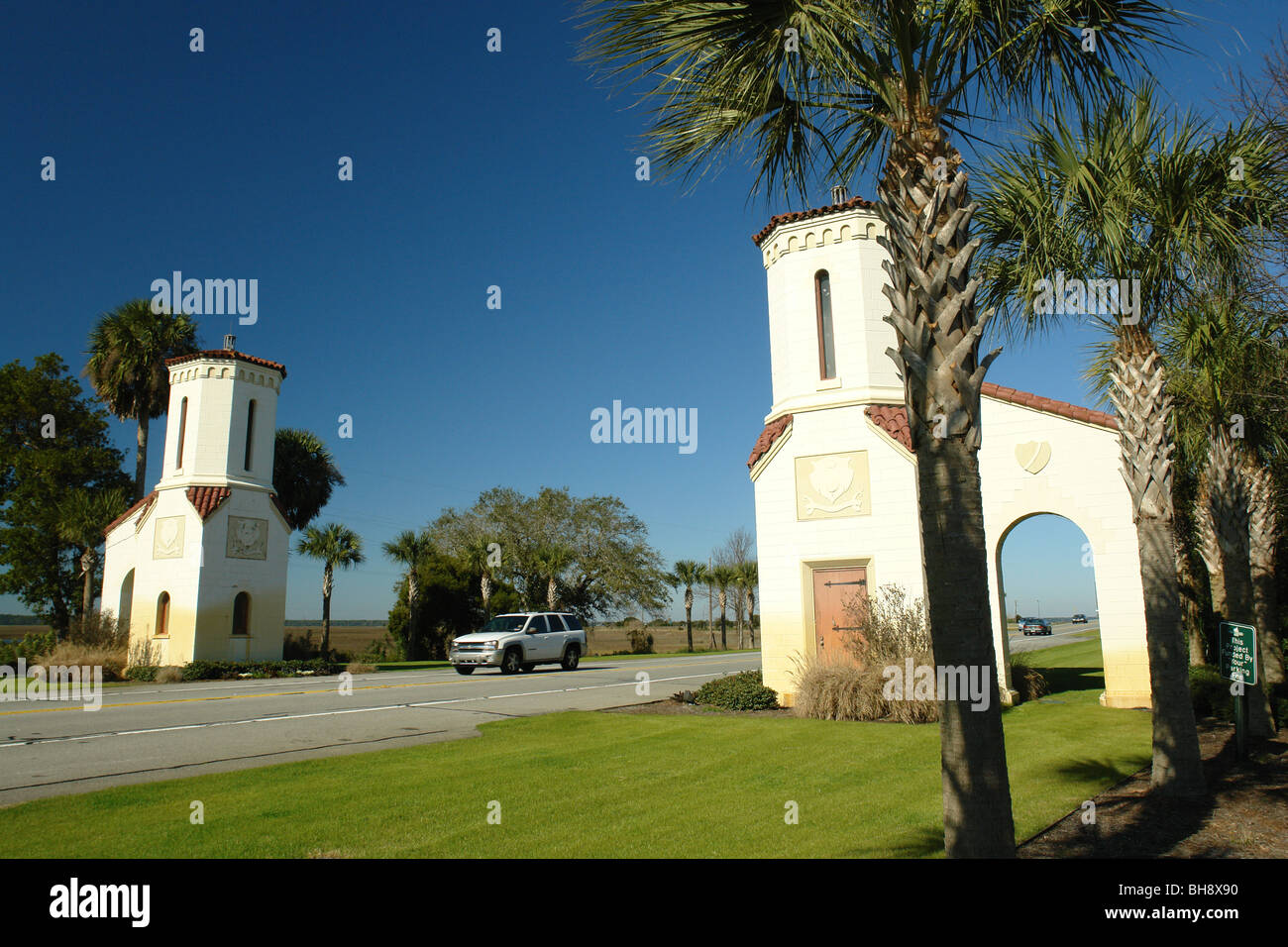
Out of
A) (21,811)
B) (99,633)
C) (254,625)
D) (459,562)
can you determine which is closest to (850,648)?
(21,811)

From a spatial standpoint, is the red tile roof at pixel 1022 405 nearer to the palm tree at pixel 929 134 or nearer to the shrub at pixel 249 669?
the palm tree at pixel 929 134

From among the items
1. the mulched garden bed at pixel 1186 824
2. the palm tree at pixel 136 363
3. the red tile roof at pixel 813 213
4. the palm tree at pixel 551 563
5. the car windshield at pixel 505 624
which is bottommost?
the mulched garden bed at pixel 1186 824

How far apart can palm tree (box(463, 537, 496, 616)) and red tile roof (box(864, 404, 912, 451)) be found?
2692 cm

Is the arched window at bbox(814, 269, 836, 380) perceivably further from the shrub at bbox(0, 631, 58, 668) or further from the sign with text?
the shrub at bbox(0, 631, 58, 668)

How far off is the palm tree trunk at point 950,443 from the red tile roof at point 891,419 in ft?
35.7

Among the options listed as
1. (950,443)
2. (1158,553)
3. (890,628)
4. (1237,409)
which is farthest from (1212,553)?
(950,443)

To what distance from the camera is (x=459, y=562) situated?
42.8m

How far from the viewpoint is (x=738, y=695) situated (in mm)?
14875

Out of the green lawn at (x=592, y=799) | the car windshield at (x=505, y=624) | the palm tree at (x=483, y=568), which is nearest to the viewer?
the green lawn at (x=592, y=799)

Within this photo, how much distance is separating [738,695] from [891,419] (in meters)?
6.21

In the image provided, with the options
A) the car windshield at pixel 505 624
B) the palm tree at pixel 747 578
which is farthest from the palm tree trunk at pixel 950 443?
the palm tree at pixel 747 578

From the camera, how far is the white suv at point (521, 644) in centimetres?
2555
